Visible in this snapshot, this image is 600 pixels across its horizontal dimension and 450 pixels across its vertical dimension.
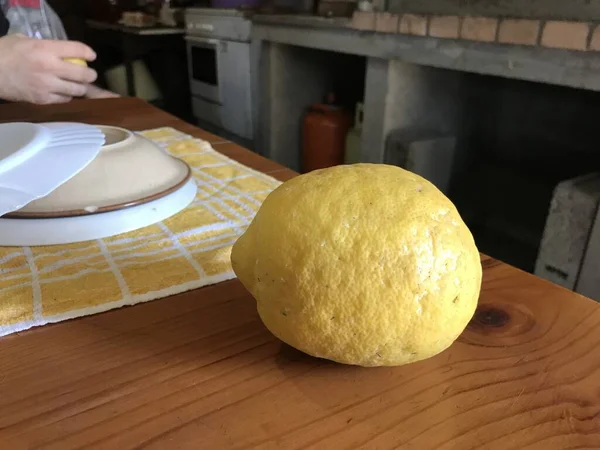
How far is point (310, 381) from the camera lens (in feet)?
1.08

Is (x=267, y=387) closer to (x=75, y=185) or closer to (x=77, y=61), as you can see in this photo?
(x=75, y=185)

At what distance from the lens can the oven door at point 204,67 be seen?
2746mm

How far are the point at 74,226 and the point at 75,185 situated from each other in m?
0.04

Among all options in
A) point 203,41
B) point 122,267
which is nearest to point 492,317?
point 122,267

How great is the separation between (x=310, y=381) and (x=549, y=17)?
4.15 ft

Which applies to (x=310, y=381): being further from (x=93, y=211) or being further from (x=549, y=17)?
(x=549, y=17)

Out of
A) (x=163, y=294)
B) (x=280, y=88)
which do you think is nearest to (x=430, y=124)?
(x=280, y=88)

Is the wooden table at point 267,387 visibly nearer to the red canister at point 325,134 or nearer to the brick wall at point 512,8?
the brick wall at point 512,8

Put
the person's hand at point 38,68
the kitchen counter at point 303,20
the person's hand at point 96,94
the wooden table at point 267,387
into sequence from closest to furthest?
the wooden table at point 267,387 → the person's hand at point 38,68 → the person's hand at point 96,94 → the kitchen counter at point 303,20

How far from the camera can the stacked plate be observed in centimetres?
45

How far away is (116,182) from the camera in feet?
1.67

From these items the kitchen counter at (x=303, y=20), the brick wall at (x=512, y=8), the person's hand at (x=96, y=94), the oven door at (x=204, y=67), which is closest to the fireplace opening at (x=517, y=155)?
the brick wall at (x=512, y=8)

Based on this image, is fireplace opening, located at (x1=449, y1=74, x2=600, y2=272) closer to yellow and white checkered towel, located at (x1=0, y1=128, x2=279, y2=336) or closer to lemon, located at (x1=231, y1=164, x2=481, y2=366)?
yellow and white checkered towel, located at (x1=0, y1=128, x2=279, y2=336)

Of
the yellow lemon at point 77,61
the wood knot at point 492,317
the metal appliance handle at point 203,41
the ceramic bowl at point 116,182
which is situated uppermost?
the yellow lemon at point 77,61
